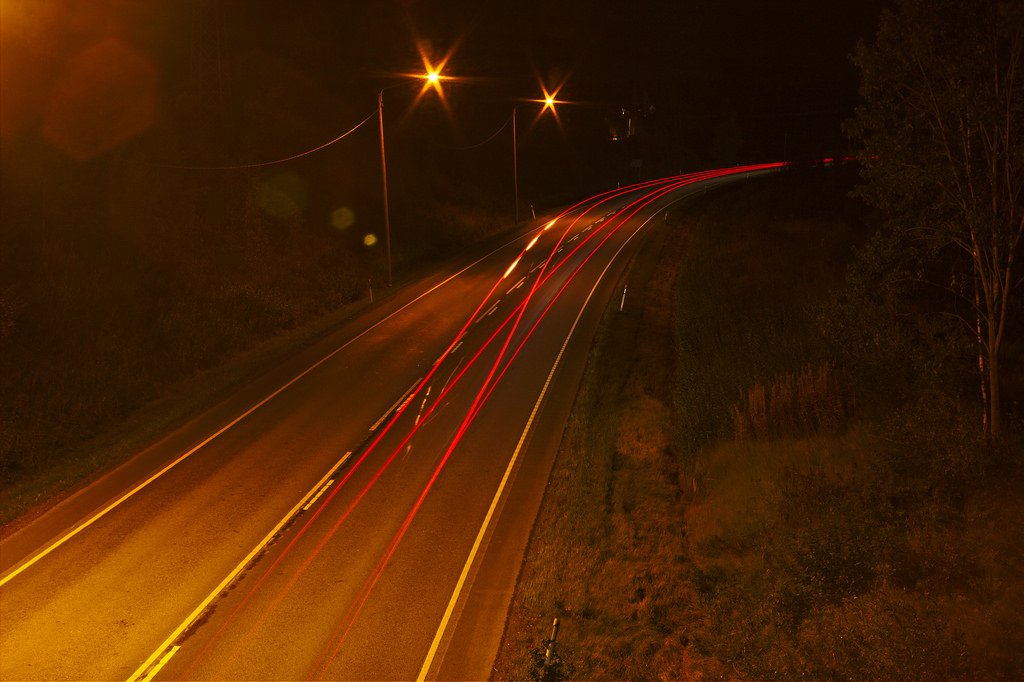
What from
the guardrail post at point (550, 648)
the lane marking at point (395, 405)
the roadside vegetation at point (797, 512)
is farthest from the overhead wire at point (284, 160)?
the guardrail post at point (550, 648)

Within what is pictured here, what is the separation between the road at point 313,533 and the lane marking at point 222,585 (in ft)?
0.11

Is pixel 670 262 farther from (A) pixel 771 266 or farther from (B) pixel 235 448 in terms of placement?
(B) pixel 235 448

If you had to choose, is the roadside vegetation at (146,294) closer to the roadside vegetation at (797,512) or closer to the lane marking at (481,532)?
the lane marking at (481,532)

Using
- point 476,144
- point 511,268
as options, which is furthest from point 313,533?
point 476,144

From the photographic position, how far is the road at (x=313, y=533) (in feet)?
32.9

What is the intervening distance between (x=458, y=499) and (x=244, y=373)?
10885 millimetres

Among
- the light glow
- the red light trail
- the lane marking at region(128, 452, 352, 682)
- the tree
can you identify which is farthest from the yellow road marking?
the light glow

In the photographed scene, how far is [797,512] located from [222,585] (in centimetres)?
951

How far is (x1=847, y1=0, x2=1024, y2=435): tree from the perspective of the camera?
1243cm

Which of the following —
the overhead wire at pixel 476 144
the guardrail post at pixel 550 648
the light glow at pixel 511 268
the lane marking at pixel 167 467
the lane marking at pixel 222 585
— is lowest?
the guardrail post at pixel 550 648

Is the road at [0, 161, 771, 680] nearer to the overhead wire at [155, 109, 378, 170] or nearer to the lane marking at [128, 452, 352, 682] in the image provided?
the lane marking at [128, 452, 352, 682]

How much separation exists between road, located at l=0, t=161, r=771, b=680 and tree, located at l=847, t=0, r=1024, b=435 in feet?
29.2

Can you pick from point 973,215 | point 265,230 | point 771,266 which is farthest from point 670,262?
point 973,215

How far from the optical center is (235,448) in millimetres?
16625
